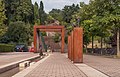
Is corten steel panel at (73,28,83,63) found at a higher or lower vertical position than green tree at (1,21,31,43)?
lower

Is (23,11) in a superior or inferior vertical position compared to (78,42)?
superior

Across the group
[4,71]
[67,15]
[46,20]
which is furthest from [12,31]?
[4,71]

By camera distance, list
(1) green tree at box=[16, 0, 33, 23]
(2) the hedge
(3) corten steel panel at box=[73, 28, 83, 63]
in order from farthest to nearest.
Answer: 1. (1) green tree at box=[16, 0, 33, 23]
2. (2) the hedge
3. (3) corten steel panel at box=[73, 28, 83, 63]

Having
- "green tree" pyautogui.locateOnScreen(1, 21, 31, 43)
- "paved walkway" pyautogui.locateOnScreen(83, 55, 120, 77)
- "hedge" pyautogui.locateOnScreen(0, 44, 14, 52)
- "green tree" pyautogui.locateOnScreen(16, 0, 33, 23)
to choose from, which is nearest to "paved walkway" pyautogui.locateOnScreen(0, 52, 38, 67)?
"paved walkway" pyautogui.locateOnScreen(83, 55, 120, 77)

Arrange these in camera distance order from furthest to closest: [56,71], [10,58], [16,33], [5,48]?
1. [16,33]
2. [5,48]
3. [10,58]
4. [56,71]

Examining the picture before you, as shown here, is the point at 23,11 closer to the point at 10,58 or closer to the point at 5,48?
the point at 5,48

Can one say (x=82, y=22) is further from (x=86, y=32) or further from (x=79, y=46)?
(x=79, y=46)

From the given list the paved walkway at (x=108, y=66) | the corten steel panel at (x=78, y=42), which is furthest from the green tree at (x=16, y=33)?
the corten steel panel at (x=78, y=42)

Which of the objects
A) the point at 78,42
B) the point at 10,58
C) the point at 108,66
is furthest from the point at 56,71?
the point at 10,58

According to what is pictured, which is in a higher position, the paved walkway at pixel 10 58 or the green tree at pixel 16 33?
the green tree at pixel 16 33

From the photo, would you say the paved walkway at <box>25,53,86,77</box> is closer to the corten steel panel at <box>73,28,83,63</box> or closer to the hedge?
the corten steel panel at <box>73,28,83,63</box>

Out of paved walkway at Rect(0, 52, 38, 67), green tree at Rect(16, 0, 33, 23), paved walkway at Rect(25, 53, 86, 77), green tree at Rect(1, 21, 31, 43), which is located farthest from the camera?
green tree at Rect(16, 0, 33, 23)

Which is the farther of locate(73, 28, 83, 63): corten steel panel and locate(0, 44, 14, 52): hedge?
locate(0, 44, 14, 52): hedge

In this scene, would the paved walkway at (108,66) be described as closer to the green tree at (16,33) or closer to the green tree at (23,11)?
the green tree at (16,33)
